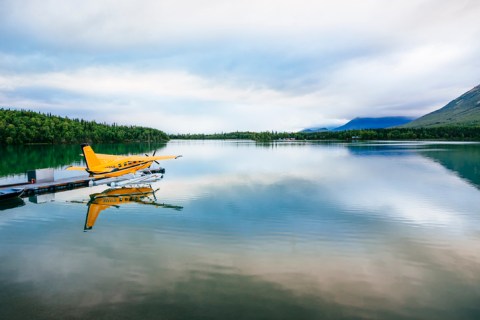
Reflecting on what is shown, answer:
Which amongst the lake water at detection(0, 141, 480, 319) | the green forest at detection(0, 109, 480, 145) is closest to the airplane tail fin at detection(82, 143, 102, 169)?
the lake water at detection(0, 141, 480, 319)

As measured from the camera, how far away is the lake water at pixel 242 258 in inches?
332

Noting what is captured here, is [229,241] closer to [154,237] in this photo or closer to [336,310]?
[154,237]

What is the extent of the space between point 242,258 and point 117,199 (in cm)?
1662

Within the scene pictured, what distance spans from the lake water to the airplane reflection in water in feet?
0.78

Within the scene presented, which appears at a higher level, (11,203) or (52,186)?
(52,186)

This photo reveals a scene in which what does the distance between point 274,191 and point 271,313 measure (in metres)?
19.5

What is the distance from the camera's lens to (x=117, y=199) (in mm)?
24422

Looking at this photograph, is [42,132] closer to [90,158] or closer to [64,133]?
[64,133]

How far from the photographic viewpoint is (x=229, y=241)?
13961 millimetres

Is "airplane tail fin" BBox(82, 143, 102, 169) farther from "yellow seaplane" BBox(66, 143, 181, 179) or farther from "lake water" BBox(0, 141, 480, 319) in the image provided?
"lake water" BBox(0, 141, 480, 319)

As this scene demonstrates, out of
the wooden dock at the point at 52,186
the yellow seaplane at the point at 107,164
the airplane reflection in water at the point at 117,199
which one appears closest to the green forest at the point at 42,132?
the yellow seaplane at the point at 107,164

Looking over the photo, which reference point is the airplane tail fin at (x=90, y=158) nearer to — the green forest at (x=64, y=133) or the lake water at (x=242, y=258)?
the lake water at (x=242, y=258)

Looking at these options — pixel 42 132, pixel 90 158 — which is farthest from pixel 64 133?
pixel 90 158

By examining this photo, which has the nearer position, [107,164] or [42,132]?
[107,164]
